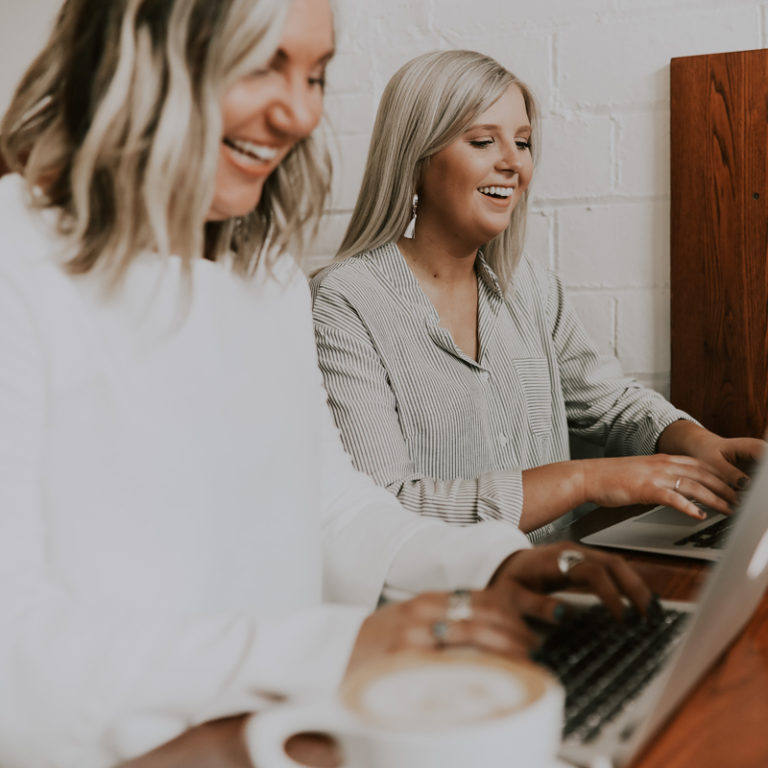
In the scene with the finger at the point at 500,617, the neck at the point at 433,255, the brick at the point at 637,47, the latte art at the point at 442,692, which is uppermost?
the brick at the point at 637,47

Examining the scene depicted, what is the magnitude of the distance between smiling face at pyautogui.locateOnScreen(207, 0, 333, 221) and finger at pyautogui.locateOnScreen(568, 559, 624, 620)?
14.0 inches

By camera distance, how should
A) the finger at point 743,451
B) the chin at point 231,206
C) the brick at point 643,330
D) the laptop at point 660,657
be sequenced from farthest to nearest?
the brick at point 643,330
the finger at point 743,451
the chin at point 231,206
the laptop at point 660,657

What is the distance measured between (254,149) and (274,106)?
40mm

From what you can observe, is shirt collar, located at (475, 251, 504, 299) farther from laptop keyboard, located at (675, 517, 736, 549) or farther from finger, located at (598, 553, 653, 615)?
finger, located at (598, 553, 653, 615)

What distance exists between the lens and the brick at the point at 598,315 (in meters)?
1.51

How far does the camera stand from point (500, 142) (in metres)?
1.36

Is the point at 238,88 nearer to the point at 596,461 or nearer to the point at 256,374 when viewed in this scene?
the point at 256,374

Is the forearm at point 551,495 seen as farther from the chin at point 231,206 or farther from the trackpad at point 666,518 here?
the chin at point 231,206

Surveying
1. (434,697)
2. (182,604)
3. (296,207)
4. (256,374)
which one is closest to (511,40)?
(296,207)

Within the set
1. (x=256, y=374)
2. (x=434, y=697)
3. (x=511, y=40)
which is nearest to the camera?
(x=434, y=697)

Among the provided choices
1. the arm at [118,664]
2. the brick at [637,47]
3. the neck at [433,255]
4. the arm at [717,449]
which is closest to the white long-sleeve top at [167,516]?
the arm at [118,664]

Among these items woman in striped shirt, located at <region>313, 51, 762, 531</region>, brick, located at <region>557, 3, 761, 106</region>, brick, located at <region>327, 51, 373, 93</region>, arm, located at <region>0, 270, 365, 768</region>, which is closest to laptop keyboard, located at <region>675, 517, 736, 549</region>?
woman in striped shirt, located at <region>313, 51, 762, 531</region>

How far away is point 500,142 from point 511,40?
0.77 feet

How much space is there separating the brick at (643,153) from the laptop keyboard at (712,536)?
0.67 m
